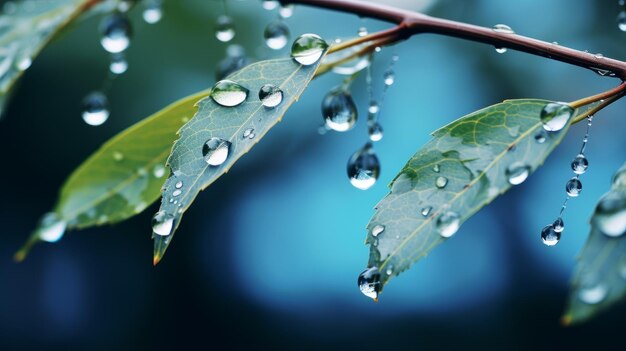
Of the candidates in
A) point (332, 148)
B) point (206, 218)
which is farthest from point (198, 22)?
point (206, 218)

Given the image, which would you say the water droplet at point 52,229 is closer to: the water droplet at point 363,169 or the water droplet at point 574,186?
the water droplet at point 363,169

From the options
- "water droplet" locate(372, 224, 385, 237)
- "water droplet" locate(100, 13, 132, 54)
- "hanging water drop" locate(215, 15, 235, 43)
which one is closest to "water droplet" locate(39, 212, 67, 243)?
"water droplet" locate(100, 13, 132, 54)

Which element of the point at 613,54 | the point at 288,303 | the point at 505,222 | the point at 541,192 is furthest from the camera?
the point at 288,303

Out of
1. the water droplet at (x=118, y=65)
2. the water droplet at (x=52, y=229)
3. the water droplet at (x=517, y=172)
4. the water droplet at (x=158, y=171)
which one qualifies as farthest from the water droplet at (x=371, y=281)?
the water droplet at (x=118, y=65)

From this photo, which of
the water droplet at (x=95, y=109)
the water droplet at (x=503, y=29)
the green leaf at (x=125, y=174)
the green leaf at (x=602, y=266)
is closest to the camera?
the green leaf at (x=602, y=266)

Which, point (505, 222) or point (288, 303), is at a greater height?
point (505, 222)

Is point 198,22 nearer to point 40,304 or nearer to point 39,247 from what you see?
point 39,247

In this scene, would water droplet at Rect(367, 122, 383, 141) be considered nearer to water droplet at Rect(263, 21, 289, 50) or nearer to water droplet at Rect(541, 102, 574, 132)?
water droplet at Rect(263, 21, 289, 50)
